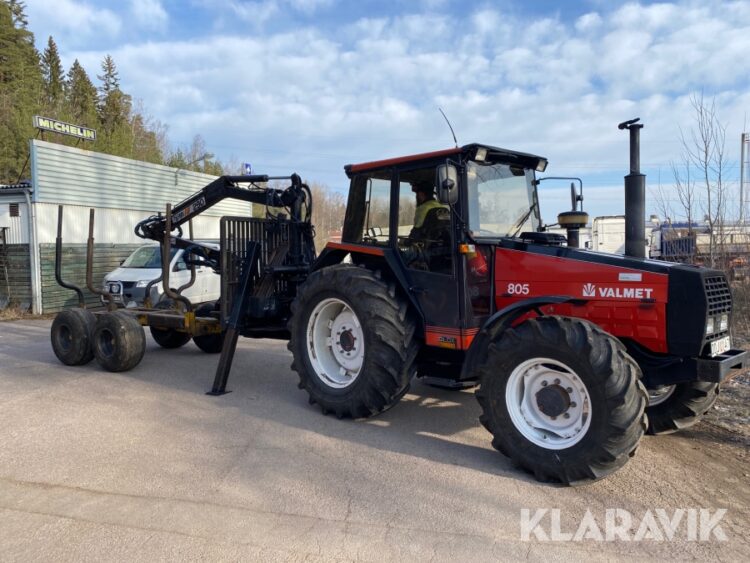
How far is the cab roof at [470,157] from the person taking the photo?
209 inches

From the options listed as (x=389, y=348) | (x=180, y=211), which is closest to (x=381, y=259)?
(x=389, y=348)

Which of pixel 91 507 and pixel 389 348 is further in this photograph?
pixel 389 348

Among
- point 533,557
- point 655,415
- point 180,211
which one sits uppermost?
point 180,211

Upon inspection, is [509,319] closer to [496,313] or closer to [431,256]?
[496,313]

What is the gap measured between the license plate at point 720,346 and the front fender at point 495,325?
3.31 ft

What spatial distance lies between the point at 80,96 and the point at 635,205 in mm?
51555

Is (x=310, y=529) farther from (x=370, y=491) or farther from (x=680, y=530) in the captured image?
(x=680, y=530)

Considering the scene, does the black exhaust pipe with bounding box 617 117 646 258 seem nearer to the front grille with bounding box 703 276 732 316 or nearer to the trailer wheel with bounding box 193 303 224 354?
the front grille with bounding box 703 276 732 316

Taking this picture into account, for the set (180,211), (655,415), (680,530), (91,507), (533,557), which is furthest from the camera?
(180,211)

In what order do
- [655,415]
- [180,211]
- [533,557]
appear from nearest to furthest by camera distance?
[533,557] → [655,415] → [180,211]

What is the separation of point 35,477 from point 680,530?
4589mm

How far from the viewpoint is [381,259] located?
5.91 metres

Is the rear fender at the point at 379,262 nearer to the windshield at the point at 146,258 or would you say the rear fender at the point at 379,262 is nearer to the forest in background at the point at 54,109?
the windshield at the point at 146,258

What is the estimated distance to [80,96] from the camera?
47.9m
